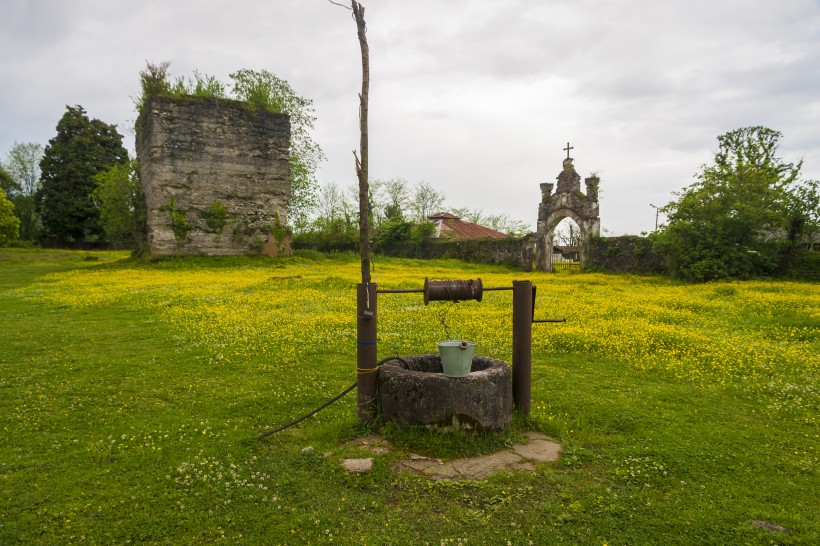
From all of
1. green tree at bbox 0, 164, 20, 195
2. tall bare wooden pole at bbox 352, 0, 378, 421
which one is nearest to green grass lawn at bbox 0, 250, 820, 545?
tall bare wooden pole at bbox 352, 0, 378, 421

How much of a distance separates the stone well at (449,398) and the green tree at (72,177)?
186 ft

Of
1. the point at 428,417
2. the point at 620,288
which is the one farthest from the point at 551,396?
the point at 620,288

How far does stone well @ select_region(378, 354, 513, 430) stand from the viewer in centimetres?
535

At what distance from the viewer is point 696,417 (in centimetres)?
639

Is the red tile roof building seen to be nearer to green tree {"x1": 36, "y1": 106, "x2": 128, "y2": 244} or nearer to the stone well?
green tree {"x1": 36, "y1": 106, "x2": 128, "y2": 244}

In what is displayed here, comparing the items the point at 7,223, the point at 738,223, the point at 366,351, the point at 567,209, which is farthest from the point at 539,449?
the point at 7,223

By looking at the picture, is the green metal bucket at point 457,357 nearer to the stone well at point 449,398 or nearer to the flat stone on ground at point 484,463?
the stone well at point 449,398

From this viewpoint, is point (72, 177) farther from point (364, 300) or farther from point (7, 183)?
point (364, 300)

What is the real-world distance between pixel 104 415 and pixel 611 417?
6.31 meters

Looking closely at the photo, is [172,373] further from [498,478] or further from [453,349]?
[498,478]

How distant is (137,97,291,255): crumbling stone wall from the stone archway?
18.2 m

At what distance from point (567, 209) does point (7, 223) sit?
4564cm

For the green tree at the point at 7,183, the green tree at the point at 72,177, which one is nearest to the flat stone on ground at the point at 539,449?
the green tree at the point at 72,177

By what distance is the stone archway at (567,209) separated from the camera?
35562 mm
